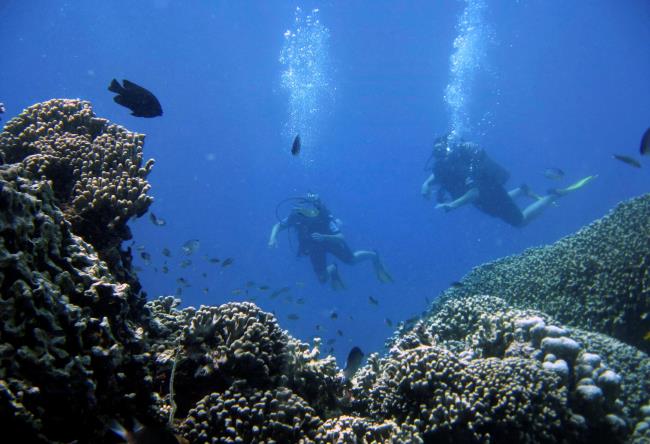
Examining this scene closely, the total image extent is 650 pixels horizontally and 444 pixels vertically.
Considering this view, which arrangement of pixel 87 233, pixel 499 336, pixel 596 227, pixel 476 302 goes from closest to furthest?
pixel 87 233 < pixel 499 336 < pixel 476 302 < pixel 596 227

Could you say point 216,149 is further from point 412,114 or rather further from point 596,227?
point 596,227

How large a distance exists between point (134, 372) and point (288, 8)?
7487cm

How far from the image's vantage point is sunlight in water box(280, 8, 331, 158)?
76769 mm

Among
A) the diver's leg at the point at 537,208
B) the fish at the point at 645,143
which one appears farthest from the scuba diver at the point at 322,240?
the fish at the point at 645,143

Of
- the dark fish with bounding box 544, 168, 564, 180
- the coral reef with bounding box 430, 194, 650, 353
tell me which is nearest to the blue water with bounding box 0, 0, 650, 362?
the dark fish with bounding box 544, 168, 564, 180

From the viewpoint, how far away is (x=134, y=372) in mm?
2922

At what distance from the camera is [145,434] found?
88.6 inches

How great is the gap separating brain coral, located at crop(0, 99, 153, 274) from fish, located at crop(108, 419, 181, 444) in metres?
2.32

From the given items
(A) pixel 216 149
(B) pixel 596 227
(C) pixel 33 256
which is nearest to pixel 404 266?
(A) pixel 216 149

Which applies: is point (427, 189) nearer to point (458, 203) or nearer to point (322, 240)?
point (458, 203)

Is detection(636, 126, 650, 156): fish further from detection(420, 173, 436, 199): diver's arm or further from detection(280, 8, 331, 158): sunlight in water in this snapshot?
detection(280, 8, 331, 158): sunlight in water

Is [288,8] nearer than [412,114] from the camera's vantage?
Yes

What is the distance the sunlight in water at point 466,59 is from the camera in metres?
72.5

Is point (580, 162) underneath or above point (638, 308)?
above
